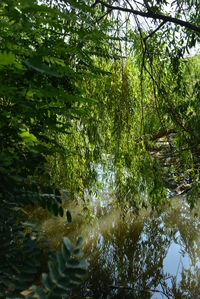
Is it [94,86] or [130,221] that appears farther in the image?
[130,221]

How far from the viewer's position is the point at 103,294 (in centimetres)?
244

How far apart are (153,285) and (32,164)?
6.27ft

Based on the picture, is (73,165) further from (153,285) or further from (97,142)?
(153,285)

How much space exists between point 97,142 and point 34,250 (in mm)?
1718

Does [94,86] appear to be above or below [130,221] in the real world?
above

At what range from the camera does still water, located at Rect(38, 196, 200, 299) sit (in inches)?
99.3

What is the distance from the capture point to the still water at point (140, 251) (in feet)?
8.27

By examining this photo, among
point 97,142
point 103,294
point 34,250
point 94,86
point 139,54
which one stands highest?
point 139,54

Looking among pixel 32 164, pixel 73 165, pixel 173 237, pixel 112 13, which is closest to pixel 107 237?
pixel 173 237

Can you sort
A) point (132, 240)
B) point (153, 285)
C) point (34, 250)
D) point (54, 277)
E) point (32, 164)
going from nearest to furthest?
point (54, 277)
point (34, 250)
point (32, 164)
point (153, 285)
point (132, 240)

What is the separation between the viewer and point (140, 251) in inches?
125

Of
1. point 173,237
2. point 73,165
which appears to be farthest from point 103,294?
point 173,237

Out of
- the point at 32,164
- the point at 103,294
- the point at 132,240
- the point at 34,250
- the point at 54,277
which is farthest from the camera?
the point at 132,240

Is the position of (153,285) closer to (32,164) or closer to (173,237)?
(173,237)
